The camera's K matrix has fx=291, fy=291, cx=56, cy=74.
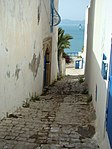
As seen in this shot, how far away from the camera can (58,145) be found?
544 cm

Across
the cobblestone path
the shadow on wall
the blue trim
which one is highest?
the blue trim

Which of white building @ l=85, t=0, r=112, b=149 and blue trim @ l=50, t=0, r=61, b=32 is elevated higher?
blue trim @ l=50, t=0, r=61, b=32

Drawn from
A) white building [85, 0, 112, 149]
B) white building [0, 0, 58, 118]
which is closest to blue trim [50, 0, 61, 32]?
white building [0, 0, 58, 118]

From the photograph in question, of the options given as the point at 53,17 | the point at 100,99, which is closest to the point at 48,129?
the point at 100,99

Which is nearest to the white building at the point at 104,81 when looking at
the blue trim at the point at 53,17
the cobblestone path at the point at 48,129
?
the cobblestone path at the point at 48,129

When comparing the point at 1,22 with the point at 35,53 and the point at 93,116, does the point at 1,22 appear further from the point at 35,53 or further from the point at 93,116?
the point at 35,53

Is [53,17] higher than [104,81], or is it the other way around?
[53,17]

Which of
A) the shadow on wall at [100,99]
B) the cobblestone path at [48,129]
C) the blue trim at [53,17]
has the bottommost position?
the cobblestone path at [48,129]

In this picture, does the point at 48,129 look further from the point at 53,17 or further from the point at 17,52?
the point at 53,17

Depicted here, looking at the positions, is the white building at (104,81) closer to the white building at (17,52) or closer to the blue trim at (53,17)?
the white building at (17,52)

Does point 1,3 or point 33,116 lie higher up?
point 1,3

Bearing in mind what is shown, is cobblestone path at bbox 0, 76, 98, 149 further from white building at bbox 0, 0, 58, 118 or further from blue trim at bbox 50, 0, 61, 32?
blue trim at bbox 50, 0, 61, 32

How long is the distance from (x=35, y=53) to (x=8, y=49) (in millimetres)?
4029

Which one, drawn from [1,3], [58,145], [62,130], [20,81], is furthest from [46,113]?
[1,3]
